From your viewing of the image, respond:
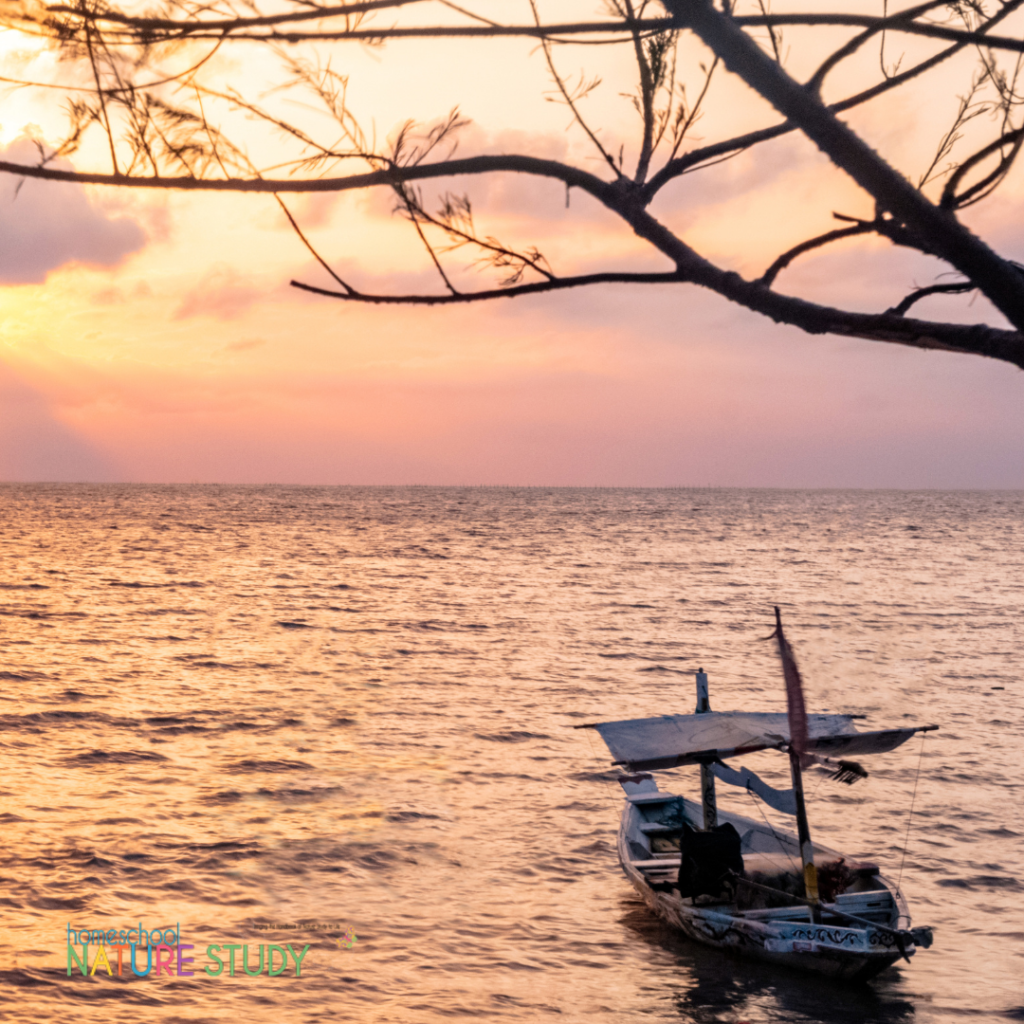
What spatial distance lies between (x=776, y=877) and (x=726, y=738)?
2.88 meters

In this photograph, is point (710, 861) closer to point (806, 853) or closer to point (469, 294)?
point (806, 853)

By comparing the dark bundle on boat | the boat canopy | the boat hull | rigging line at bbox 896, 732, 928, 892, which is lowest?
rigging line at bbox 896, 732, 928, 892

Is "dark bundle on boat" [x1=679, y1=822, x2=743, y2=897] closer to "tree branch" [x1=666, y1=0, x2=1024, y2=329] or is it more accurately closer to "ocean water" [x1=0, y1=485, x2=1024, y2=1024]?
"ocean water" [x1=0, y1=485, x2=1024, y2=1024]

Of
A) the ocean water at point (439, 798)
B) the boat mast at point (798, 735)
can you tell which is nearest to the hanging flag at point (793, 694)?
the boat mast at point (798, 735)

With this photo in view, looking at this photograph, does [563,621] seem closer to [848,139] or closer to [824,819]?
[824,819]

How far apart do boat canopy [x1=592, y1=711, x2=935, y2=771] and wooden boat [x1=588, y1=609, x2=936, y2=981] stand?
0.6 inches

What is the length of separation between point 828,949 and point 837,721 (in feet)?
10.1

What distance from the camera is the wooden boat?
1362cm

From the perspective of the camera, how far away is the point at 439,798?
21.5 meters

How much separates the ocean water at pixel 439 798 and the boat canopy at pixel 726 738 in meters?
3.10

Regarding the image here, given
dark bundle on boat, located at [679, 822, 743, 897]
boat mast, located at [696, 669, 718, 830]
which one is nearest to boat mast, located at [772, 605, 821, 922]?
dark bundle on boat, located at [679, 822, 743, 897]

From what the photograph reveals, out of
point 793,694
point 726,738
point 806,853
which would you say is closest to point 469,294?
point 793,694

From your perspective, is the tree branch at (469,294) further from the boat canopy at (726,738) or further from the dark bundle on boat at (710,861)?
the dark bundle on boat at (710,861)

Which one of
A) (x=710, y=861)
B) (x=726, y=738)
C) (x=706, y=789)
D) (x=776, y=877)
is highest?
(x=726, y=738)
